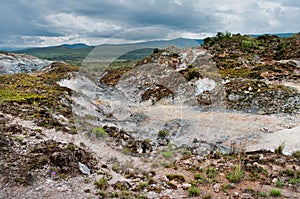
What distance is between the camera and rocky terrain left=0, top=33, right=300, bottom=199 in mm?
8539

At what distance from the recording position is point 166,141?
14.6 metres

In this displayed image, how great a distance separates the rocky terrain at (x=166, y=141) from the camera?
28.0 ft

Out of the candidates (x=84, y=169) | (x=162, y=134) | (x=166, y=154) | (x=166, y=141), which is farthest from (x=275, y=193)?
(x=162, y=134)

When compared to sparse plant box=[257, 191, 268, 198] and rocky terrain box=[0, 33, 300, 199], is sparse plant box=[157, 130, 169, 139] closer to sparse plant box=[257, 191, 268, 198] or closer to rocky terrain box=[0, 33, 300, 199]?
rocky terrain box=[0, 33, 300, 199]

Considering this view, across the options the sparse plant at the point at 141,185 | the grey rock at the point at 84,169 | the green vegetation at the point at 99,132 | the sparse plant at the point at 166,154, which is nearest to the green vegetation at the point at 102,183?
the grey rock at the point at 84,169

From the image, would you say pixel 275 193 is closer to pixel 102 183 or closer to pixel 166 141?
pixel 102 183

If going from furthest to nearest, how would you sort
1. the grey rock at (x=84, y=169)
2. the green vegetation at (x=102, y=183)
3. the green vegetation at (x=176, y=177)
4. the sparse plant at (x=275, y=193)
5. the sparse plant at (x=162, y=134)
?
the sparse plant at (x=162, y=134) < the green vegetation at (x=176, y=177) < the grey rock at (x=84, y=169) < the green vegetation at (x=102, y=183) < the sparse plant at (x=275, y=193)

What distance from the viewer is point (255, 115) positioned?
18703 mm

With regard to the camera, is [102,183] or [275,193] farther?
[102,183]

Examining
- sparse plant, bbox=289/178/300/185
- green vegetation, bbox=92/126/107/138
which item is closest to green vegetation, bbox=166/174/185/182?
sparse plant, bbox=289/178/300/185

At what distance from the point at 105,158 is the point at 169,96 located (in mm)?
15547

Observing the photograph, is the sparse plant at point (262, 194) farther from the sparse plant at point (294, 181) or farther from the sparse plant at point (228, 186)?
the sparse plant at point (294, 181)

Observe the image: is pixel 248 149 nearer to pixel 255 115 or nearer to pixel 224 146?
pixel 224 146

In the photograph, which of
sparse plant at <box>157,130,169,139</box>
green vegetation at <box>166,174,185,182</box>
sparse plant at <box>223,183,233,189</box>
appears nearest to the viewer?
sparse plant at <box>223,183,233,189</box>
